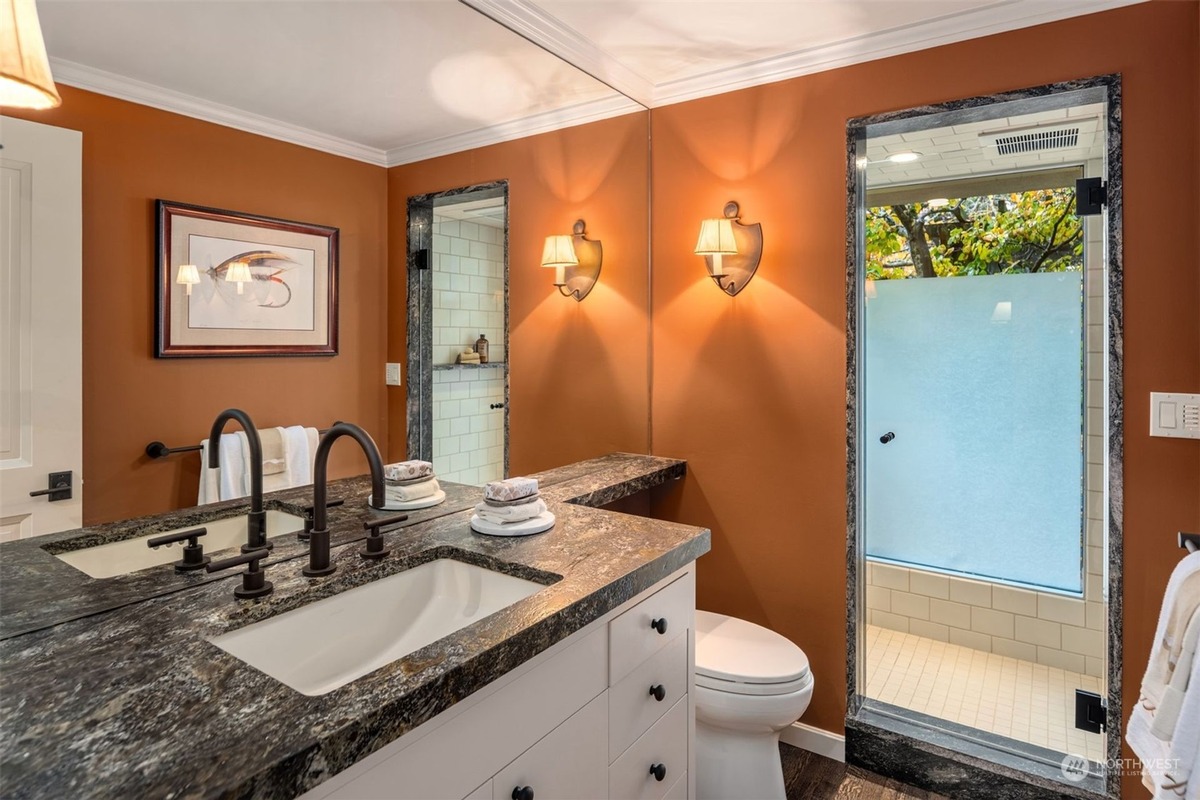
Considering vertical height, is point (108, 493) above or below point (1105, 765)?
above

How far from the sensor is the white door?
0.91m

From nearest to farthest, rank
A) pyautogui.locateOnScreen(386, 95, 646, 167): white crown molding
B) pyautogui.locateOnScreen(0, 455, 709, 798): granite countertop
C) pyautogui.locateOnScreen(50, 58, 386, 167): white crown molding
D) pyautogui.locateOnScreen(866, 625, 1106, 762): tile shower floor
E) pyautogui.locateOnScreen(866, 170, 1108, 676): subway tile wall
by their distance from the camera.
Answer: pyautogui.locateOnScreen(0, 455, 709, 798): granite countertop, pyautogui.locateOnScreen(50, 58, 386, 167): white crown molding, pyautogui.locateOnScreen(386, 95, 646, 167): white crown molding, pyautogui.locateOnScreen(866, 625, 1106, 762): tile shower floor, pyautogui.locateOnScreen(866, 170, 1108, 676): subway tile wall

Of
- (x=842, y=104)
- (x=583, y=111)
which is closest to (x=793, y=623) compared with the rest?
(x=842, y=104)

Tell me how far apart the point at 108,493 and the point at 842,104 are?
89.8 inches

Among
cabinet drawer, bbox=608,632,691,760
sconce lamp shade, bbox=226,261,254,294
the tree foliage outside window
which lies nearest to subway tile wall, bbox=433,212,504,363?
sconce lamp shade, bbox=226,261,254,294

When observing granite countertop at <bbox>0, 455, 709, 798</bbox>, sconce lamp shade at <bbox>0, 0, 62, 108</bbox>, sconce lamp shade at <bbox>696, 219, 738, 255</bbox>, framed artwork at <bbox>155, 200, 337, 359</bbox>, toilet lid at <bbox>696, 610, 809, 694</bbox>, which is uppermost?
sconce lamp shade at <bbox>696, 219, 738, 255</bbox>

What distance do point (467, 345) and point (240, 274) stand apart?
65 centimetres

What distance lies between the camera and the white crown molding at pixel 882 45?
1914 mm

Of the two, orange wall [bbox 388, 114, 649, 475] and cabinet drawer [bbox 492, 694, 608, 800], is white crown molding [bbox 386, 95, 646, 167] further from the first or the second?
cabinet drawer [bbox 492, 694, 608, 800]

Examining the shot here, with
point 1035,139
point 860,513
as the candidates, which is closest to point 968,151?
point 1035,139

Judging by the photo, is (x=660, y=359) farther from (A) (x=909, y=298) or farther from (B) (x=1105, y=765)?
(B) (x=1105, y=765)

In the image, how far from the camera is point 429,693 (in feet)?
2.84

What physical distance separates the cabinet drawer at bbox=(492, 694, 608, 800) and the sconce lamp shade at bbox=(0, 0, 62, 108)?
114cm

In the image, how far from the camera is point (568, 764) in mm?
1162
